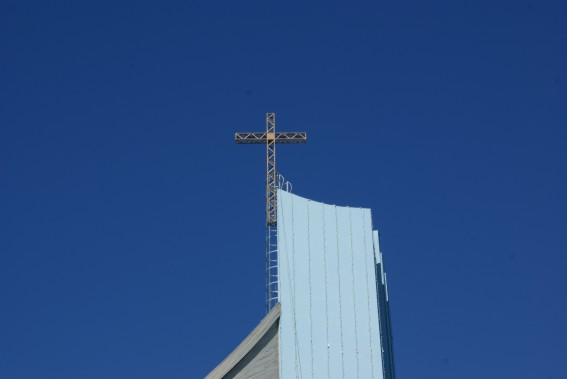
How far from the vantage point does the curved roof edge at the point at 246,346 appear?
42.9 meters

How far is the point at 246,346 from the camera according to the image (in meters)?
43.2

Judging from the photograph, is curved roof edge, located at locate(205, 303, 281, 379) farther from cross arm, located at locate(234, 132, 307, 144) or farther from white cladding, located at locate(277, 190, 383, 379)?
cross arm, located at locate(234, 132, 307, 144)

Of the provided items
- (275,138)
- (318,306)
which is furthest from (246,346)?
(275,138)

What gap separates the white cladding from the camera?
138 ft

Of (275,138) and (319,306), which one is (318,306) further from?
(275,138)

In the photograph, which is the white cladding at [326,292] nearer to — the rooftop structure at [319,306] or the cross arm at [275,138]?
the rooftop structure at [319,306]

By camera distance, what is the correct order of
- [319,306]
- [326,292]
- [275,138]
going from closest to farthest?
1. [319,306]
2. [326,292]
3. [275,138]

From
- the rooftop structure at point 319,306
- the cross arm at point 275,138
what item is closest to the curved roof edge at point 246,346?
the rooftop structure at point 319,306

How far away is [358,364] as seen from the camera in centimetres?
4216

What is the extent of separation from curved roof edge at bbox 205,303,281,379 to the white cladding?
1.44ft

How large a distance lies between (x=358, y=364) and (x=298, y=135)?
2009 cm

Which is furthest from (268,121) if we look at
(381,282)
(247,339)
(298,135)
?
(247,339)

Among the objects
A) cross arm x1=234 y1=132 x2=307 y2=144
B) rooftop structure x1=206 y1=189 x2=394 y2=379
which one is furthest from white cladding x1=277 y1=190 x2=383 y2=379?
cross arm x1=234 y1=132 x2=307 y2=144

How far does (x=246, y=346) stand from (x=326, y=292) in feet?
12.5
